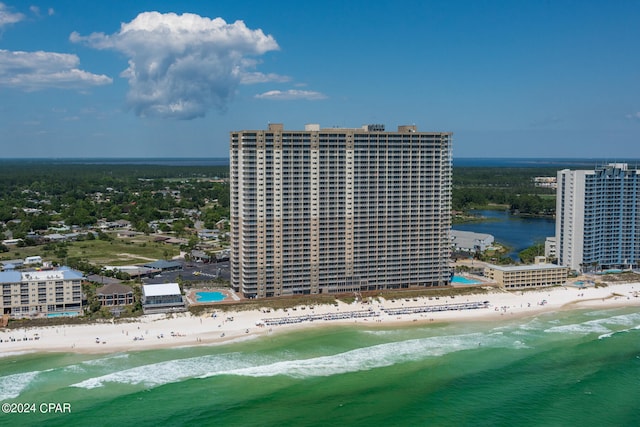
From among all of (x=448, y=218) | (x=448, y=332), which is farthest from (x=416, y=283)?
(x=448, y=332)

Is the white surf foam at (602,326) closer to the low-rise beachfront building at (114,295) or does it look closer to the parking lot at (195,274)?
the parking lot at (195,274)

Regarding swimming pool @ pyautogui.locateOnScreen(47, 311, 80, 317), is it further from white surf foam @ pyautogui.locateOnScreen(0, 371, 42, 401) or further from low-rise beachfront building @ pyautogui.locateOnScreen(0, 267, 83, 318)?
white surf foam @ pyautogui.locateOnScreen(0, 371, 42, 401)

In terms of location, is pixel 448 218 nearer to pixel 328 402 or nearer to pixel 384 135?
pixel 384 135

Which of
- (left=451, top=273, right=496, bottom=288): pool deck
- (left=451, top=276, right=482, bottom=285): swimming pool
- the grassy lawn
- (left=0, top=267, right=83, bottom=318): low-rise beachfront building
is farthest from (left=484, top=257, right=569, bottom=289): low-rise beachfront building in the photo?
the grassy lawn

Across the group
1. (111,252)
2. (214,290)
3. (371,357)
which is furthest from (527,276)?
(111,252)

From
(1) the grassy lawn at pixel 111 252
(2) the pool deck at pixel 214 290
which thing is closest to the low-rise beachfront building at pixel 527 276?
(2) the pool deck at pixel 214 290
